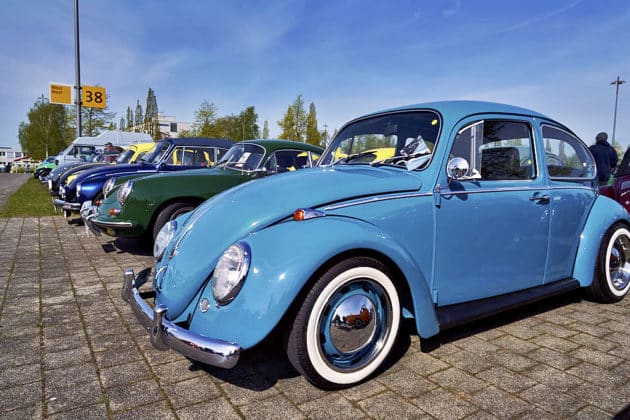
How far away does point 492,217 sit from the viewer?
9.68 ft

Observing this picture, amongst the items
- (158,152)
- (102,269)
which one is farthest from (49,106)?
(102,269)

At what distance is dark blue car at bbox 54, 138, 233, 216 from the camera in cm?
751

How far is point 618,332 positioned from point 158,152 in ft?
24.6

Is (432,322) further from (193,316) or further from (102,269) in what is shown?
(102,269)

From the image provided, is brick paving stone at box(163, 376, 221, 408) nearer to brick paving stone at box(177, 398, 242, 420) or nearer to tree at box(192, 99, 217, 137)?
brick paving stone at box(177, 398, 242, 420)

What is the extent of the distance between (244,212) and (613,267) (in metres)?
3.47

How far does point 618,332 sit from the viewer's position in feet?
10.7

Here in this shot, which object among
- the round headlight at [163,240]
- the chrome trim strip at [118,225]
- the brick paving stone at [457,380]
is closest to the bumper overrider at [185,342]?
the round headlight at [163,240]

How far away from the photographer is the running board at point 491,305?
269 centimetres

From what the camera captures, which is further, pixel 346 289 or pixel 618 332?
pixel 618 332

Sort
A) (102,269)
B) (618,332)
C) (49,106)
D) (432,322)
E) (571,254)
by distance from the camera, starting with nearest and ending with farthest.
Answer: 1. (432,322)
2. (618,332)
3. (571,254)
4. (102,269)
5. (49,106)

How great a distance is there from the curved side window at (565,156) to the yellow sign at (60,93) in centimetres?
2155

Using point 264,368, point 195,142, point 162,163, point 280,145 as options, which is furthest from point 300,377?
point 195,142

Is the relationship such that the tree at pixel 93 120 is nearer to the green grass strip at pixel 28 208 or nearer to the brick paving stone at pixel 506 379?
the green grass strip at pixel 28 208
